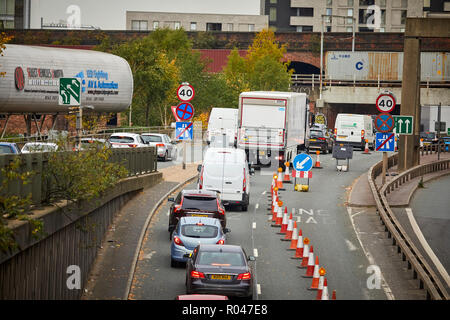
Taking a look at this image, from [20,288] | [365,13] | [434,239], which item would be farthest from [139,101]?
[365,13]

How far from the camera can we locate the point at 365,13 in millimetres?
133125

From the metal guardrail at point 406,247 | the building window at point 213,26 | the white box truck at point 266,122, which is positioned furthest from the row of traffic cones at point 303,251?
the building window at point 213,26

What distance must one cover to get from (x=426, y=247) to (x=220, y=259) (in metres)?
10.0

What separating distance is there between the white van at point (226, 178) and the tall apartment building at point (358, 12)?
10282cm

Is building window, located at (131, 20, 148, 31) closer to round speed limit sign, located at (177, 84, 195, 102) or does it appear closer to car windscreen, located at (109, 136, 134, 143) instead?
car windscreen, located at (109, 136, 134, 143)

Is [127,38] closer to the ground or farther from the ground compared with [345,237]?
farther from the ground

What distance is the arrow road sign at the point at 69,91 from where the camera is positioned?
71.3 ft

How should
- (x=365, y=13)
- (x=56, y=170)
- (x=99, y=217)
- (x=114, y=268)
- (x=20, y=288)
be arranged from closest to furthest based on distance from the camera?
1. (x=20, y=288)
2. (x=56, y=170)
3. (x=114, y=268)
4. (x=99, y=217)
5. (x=365, y=13)

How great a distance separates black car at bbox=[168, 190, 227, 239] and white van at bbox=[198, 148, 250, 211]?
13.6 feet

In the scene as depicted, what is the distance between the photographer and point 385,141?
1286 inches

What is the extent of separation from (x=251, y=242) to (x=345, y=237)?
322cm

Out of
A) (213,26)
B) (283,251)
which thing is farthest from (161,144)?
(213,26)
